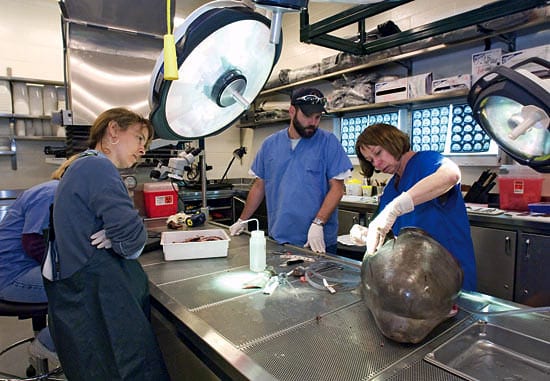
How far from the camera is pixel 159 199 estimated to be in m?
2.79

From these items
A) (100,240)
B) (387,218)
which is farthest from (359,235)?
(100,240)

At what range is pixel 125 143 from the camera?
155 centimetres

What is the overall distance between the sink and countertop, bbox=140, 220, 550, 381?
2 cm

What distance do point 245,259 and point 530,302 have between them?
198cm

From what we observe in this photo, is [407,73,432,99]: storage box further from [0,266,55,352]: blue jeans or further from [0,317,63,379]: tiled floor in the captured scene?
[0,317,63,379]: tiled floor

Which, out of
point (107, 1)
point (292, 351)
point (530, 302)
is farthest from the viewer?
point (107, 1)

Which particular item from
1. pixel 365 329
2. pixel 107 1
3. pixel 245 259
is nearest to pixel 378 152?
pixel 245 259

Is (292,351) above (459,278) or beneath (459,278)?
beneath

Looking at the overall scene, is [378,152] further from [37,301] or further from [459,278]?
[37,301]

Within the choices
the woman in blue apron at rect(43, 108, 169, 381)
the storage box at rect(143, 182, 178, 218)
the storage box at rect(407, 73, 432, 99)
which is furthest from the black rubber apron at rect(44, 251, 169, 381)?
the storage box at rect(407, 73, 432, 99)

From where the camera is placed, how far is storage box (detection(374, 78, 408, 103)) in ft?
10.9

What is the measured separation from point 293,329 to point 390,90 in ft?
9.73

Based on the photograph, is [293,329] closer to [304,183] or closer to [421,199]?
[421,199]

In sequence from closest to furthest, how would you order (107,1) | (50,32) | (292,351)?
1. (292,351)
2. (107,1)
3. (50,32)
